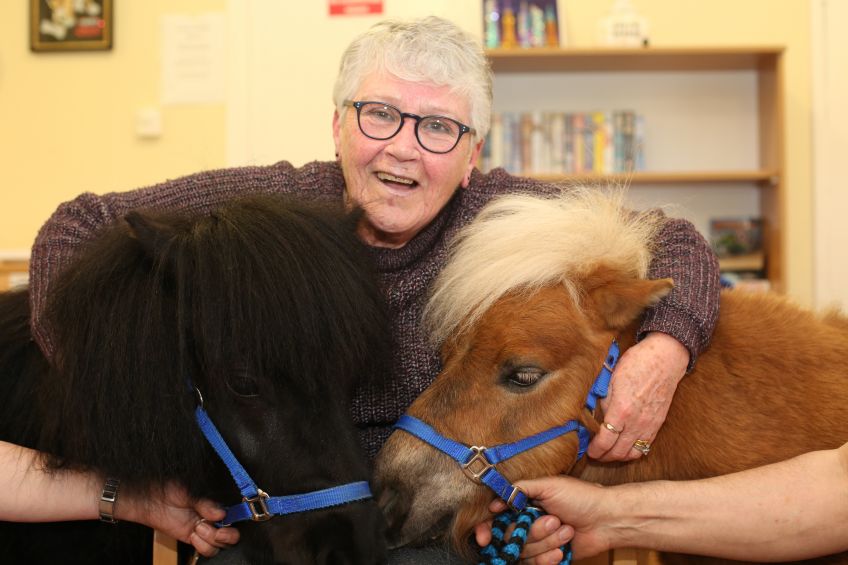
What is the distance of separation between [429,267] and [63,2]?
372cm

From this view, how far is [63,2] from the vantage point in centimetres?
473

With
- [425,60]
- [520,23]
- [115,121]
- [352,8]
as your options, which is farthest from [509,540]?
[115,121]

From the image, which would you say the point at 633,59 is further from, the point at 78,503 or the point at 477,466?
the point at 78,503

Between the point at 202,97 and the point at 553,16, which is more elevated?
the point at 553,16

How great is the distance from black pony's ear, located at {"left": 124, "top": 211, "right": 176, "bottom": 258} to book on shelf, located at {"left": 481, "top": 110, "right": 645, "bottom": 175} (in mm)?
3335

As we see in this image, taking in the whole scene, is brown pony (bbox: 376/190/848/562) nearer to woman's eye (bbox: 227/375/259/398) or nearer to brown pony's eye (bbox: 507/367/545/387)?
brown pony's eye (bbox: 507/367/545/387)

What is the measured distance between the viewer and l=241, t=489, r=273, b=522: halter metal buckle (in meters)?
1.42

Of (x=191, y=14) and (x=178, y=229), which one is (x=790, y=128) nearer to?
(x=191, y=14)

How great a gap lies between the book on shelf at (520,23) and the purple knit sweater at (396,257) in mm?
2529

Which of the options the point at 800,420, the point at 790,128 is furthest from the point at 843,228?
the point at 800,420

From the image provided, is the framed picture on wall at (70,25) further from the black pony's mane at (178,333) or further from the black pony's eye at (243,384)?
the black pony's eye at (243,384)

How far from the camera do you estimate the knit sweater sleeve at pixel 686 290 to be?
170 cm

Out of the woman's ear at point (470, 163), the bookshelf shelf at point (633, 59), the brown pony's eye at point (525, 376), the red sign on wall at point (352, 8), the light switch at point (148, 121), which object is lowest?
the brown pony's eye at point (525, 376)

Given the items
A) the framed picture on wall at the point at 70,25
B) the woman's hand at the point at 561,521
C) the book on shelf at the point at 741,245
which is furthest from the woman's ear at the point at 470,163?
the framed picture on wall at the point at 70,25
